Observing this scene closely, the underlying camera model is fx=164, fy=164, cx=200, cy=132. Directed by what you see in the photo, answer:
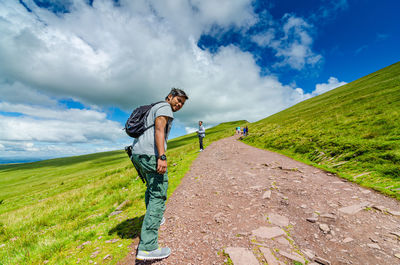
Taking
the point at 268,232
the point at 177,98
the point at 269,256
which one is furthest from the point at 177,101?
the point at 268,232

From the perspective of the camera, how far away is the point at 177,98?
4266mm

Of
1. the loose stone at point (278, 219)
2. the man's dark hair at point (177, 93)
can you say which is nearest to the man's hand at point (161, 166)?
the man's dark hair at point (177, 93)

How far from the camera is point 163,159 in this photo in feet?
12.2

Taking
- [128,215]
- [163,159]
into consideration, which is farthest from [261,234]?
[128,215]

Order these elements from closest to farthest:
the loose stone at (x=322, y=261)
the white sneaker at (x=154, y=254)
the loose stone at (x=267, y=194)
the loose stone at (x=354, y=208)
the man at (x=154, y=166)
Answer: the loose stone at (x=322, y=261)
the white sneaker at (x=154, y=254)
the man at (x=154, y=166)
the loose stone at (x=354, y=208)
the loose stone at (x=267, y=194)

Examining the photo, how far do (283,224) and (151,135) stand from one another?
4366mm

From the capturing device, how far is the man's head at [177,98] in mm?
4273

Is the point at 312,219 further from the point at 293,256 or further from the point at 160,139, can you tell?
the point at 160,139

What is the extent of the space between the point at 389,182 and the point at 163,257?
9005 mm

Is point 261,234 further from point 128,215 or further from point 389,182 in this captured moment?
point 389,182

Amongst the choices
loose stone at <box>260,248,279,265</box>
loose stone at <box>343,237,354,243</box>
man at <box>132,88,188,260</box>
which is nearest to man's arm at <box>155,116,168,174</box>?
man at <box>132,88,188,260</box>

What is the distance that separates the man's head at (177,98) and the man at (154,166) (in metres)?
0.45

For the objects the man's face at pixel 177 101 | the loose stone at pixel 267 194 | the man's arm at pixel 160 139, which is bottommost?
the loose stone at pixel 267 194

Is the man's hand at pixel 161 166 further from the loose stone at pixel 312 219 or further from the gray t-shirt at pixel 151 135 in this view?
the loose stone at pixel 312 219
